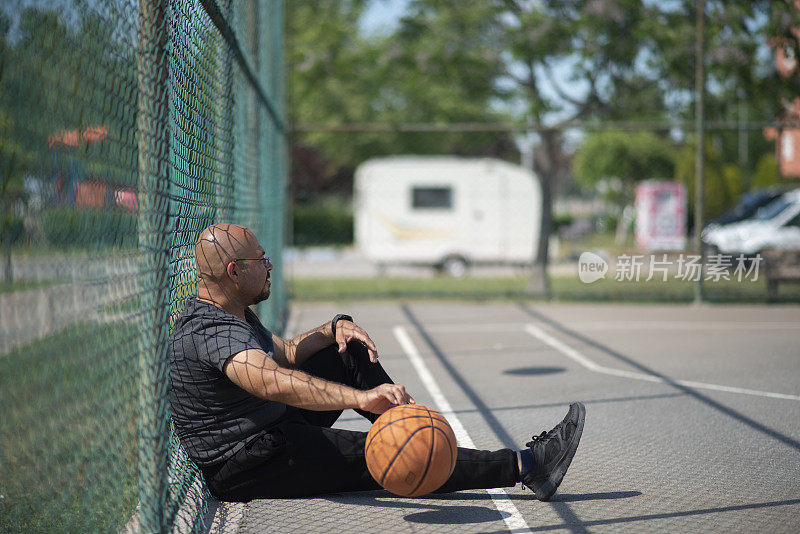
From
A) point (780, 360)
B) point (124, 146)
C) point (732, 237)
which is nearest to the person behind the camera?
point (124, 146)

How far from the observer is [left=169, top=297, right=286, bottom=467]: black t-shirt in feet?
12.7

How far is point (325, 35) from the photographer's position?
1641cm

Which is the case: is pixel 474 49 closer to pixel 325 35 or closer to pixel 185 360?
pixel 325 35

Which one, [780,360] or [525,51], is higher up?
[525,51]

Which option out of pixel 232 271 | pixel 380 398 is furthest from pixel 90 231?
pixel 380 398

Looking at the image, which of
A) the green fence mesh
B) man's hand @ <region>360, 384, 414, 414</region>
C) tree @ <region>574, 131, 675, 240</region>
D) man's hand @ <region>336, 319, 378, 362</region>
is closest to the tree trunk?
the green fence mesh

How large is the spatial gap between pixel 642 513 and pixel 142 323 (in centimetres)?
253

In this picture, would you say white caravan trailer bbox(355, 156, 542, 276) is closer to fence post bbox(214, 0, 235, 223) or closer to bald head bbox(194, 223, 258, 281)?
fence post bbox(214, 0, 235, 223)

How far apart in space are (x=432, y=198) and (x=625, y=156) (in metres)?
20.4

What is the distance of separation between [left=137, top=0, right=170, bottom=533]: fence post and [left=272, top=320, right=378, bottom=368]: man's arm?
39.7 inches

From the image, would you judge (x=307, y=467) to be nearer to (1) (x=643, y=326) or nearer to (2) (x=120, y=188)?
(2) (x=120, y=188)

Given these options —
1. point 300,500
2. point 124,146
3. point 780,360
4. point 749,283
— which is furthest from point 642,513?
point 749,283

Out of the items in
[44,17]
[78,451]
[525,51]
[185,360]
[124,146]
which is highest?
[525,51]

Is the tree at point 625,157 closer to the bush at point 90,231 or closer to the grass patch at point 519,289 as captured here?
the grass patch at point 519,289
